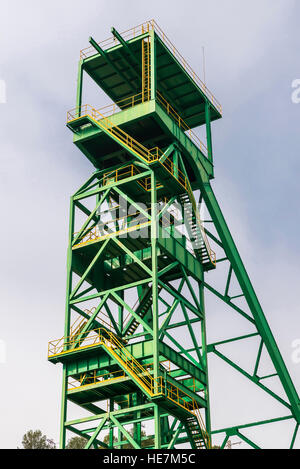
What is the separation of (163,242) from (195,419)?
919cm

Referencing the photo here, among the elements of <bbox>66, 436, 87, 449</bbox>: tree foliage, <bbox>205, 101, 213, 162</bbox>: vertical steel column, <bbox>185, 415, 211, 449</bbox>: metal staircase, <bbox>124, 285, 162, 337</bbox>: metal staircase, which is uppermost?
<bbox>205, 101, 213, 162</bbox>: vertical steel column

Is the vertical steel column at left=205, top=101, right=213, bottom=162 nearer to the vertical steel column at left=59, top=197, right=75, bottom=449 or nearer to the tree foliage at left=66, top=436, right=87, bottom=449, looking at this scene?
the vertical steel column at left=59, top=197, right=75, bottom=449

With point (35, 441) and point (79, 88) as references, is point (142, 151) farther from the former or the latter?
point (35, 441)

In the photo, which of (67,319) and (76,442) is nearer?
(67,319)

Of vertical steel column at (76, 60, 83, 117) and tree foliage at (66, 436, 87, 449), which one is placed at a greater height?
vertical steel column at (76, 60, 83, 117)

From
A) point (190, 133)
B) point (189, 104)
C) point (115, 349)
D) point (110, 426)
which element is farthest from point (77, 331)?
point (189, 104)

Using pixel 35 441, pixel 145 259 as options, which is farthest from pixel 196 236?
pixel 35 441

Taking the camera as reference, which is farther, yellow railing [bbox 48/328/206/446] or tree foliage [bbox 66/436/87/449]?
tree foliage [bbox 66/436/87/449]

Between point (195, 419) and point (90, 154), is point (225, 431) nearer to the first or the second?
point (195, 419)

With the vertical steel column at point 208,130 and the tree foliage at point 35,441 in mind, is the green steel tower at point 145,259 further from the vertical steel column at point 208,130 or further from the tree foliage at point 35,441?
the tree foliage at point 35,441

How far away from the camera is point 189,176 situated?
45.0 metres

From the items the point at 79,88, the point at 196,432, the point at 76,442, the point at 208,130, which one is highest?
the point at 79,88

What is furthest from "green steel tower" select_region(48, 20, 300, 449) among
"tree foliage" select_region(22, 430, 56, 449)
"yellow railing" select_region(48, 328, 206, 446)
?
"tree foliage" select_region(22, 430, 56, 449)

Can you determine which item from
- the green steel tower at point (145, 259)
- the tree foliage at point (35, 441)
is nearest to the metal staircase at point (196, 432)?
the green steel tower at point (145, 259)
